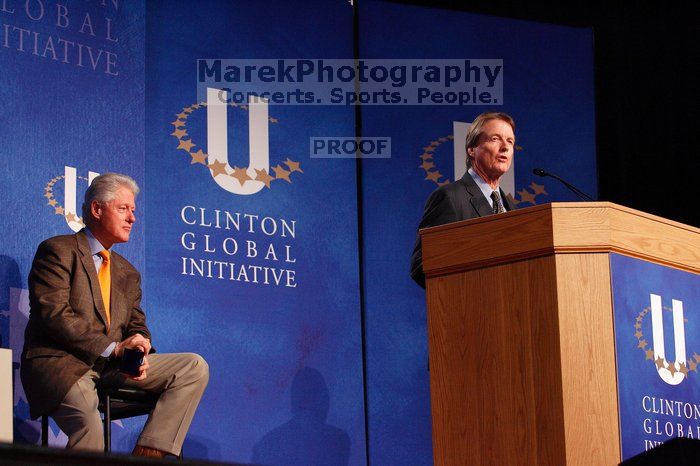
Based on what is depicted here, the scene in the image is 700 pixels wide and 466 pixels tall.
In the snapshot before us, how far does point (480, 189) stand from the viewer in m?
3.86

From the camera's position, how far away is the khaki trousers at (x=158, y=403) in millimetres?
3752

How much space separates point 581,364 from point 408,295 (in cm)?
275

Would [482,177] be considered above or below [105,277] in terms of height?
above

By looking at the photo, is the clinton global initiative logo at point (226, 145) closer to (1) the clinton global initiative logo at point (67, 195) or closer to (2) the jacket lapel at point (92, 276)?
(1) the clinton global initiative logo at point (67, 195)

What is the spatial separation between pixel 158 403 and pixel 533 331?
168cm

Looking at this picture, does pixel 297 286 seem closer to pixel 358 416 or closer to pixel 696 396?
pixel 358 416

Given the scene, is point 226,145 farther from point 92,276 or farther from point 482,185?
point 482,185

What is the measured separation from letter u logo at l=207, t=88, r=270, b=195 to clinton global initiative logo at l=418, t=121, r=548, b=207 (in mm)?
866

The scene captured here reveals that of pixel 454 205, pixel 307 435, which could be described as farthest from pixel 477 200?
pixel 307 435

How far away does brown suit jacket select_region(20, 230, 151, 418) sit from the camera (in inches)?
149

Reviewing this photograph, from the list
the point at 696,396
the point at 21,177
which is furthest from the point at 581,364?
the point at 21,177

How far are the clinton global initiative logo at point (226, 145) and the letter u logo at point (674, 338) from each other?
267 cm

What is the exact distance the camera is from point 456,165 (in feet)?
18.6

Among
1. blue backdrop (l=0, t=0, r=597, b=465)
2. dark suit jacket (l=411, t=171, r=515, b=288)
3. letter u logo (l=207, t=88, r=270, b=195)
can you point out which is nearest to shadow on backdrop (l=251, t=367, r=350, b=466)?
blue backdrop (l=0, t=0, r=597, b=465)
